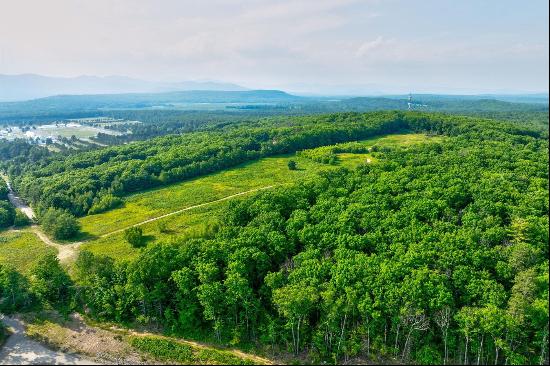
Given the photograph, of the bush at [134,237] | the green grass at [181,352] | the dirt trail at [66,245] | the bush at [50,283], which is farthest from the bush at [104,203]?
the green grass at [181,352]

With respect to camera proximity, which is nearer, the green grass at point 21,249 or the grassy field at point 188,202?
the green grass at point 21,249

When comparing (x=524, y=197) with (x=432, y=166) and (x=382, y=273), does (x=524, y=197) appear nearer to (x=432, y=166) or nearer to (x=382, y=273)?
(x=432, y=166)

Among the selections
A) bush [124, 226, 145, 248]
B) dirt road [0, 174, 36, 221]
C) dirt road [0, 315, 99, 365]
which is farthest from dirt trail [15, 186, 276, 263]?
dirt road [0, 315, 99, 365]

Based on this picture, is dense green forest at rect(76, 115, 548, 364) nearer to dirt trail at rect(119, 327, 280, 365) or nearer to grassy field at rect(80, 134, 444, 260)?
dirt trail at rect(119, 327, 280, 365)

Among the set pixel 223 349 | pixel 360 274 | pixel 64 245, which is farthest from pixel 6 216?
pixel 360 274

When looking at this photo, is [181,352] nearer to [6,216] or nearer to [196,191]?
[196,191]

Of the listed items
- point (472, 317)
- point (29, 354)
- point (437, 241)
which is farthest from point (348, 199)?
point (29, 354)

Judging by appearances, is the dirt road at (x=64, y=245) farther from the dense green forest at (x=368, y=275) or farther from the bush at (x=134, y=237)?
the dense green forest at (x=368, y=275)
